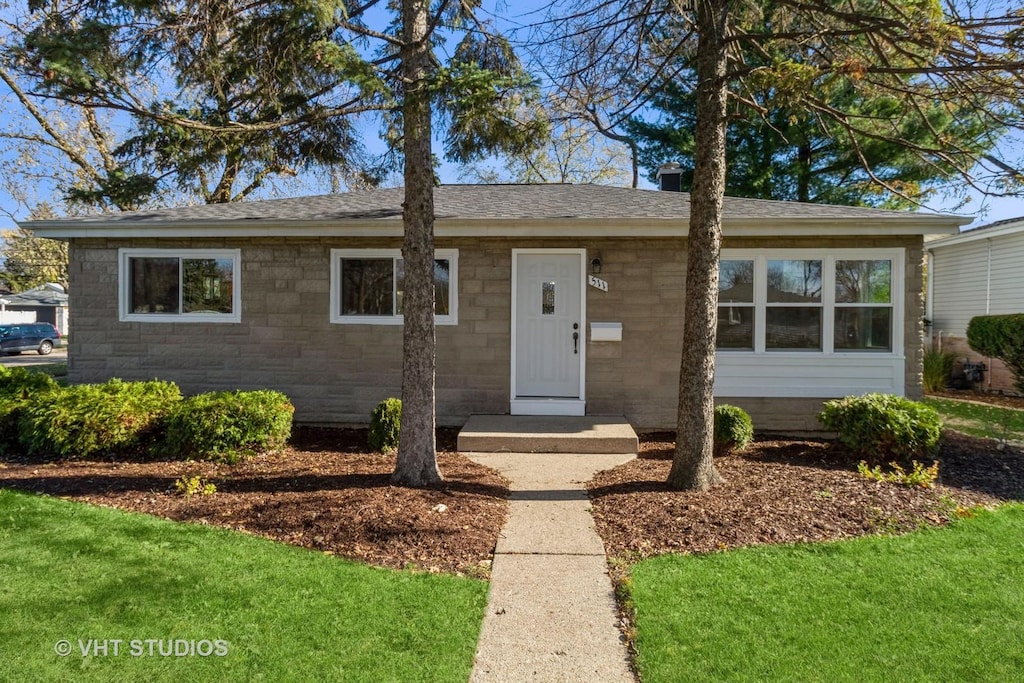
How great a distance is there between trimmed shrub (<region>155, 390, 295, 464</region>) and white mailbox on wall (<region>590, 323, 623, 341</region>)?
13.2 ft

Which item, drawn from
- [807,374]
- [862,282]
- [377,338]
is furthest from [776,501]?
[377,338]

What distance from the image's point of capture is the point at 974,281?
14.1m

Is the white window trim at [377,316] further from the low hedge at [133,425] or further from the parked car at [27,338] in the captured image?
the parked car at [27,338]

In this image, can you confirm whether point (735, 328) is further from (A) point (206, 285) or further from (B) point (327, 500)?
(A) point (206, 285)

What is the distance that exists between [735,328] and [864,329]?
171 cm

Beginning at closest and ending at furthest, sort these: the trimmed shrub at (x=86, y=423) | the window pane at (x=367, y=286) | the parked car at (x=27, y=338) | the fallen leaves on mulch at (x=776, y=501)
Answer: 1. the fallen leaves on mulch at (x=776, y=501)
2. the trimmed shrub at (x=86, y=423)
3. the window pane at (x=367, y=286)
4. the parked car at (x=27, y=338)

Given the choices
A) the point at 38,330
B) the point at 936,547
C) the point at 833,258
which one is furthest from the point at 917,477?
the point at 38,330

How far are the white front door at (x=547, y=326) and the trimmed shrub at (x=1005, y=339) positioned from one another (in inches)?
368

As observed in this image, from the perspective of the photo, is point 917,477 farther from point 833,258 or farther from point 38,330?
point 38,330

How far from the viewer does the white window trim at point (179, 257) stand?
8156 mm

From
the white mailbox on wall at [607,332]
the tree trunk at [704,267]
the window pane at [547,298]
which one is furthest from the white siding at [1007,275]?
the tree trunk at [704,267]

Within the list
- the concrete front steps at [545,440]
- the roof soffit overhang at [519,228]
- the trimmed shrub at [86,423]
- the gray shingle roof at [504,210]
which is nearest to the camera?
the trimmed shrub at [86,423]

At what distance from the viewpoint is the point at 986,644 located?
9.30 ft

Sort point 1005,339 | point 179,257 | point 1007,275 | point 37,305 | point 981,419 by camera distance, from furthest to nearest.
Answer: point 37,305 → point 1007,275 → point 1005,339 → point 981,419 → point 179,257
